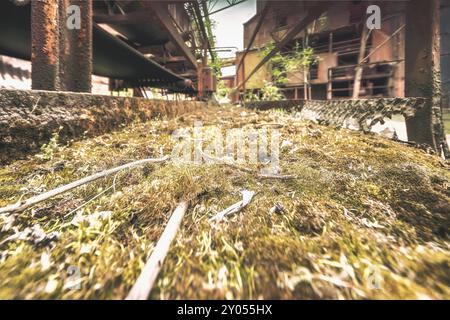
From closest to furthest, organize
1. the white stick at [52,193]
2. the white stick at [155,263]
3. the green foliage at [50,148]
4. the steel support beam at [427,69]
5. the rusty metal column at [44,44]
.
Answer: the white stick at [155,263]
the white stick at [52,193]
the green foliage at [50,148]
the rusty metal column at [44,44]
the steel support beam at [427,69]

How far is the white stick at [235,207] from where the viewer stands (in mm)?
900

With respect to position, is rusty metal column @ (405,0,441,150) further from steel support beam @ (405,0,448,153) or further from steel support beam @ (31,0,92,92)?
steel support beam @ (31,0,92,92)

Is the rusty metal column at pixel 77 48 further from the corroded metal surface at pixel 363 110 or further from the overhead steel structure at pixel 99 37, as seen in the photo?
the corroded metal surface at pixel 363 110

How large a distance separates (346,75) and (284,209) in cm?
1598

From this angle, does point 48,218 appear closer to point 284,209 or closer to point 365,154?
point 284,209

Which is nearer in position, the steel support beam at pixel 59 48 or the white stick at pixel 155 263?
the white stick at pixel 155 263

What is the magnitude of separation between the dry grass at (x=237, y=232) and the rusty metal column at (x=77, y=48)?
113 centimetres

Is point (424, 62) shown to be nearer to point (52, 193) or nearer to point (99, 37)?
point (52, 193)

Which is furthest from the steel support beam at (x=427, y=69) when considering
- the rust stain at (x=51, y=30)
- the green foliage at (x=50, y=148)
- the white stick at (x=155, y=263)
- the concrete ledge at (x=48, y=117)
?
the rust stain at (x=51, y=30)

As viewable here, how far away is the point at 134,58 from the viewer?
4.70m

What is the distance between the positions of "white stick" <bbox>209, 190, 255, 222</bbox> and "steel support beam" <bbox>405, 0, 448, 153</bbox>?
215 centimetres

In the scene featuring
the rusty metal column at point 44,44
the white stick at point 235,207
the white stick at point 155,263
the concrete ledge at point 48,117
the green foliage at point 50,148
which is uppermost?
the rusty metal column at point 44,44

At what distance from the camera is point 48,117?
1.53 meters
